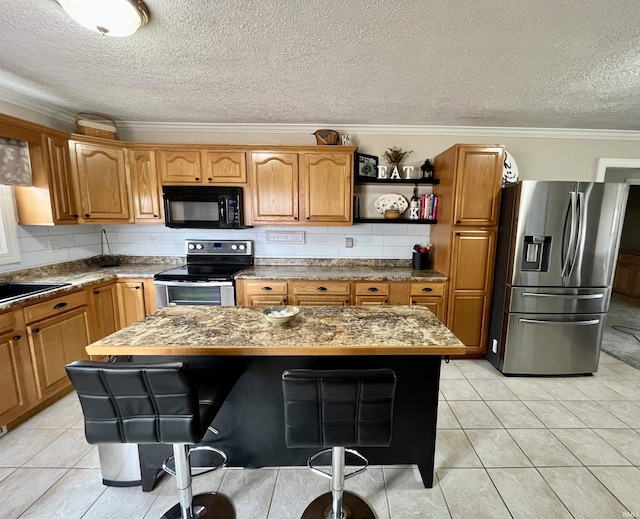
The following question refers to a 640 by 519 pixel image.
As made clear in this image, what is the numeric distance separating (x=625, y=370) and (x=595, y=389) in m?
0.67

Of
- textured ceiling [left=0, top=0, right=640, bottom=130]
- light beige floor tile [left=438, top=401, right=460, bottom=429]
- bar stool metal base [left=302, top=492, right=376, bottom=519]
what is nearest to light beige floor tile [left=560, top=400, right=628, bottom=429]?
light beige floor tile [left=438, top=401, right=460, bottom=429]

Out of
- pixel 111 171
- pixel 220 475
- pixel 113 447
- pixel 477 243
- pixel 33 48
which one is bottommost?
pixel 220 475

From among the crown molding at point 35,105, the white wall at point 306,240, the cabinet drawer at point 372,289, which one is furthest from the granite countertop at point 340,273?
the crown molding at point 35,105

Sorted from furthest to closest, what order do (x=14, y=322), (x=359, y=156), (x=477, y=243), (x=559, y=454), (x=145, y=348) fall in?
1. (x=359, y=156)
2. (x=477, y=243)
3. (x=14, y=322)
4. (x=559, y=454)
5. (x=145, y=348)

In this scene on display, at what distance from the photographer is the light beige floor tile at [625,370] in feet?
8.97

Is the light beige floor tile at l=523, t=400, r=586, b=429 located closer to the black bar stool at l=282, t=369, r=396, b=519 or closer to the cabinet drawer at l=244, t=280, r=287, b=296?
the black bar stool at l=282, t=369, r=396, b=519

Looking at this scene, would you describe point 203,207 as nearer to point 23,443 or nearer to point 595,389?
point 23,443

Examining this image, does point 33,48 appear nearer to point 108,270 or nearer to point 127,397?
point 108,270

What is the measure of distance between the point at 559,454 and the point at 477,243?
1725mm

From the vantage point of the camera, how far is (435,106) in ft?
8.51

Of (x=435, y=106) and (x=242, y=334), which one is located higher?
(x=435, y=106)

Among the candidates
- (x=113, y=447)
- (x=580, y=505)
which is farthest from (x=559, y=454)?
(x=113, y=447)

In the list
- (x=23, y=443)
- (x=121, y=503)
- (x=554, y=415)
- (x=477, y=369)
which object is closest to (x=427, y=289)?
(x=477, y=369)

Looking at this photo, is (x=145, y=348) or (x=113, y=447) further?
(x=113, y=447)
